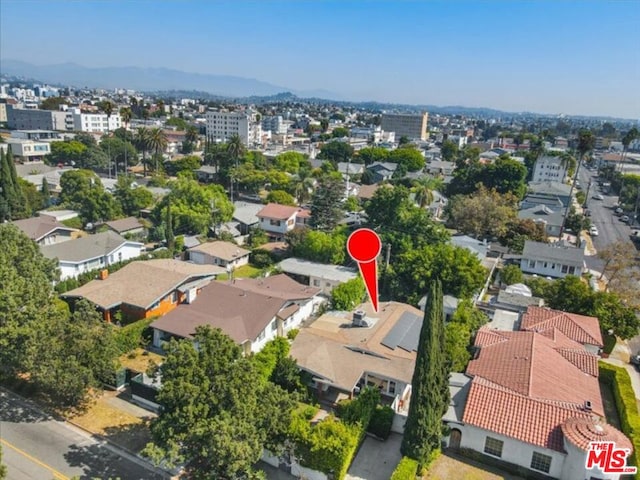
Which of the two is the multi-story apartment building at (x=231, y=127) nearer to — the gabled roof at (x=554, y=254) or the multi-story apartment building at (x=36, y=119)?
the multi-story apartment building at (x=36, y=119)

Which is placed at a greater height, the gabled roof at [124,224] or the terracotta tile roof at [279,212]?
the terracotta tile roof at [279,212]

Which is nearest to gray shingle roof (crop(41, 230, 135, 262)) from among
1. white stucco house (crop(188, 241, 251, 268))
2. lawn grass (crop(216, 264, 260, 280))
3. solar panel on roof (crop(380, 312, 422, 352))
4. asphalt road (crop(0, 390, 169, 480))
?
white stucco house (crop(188, 241, 251, 268))

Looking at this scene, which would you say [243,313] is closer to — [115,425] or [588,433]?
[115,425]

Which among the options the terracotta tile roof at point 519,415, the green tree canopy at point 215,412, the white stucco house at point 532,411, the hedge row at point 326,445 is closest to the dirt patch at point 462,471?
the white stucco house at point 532,411

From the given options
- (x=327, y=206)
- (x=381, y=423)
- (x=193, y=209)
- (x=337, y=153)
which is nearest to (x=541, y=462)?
(x=381, y=423)

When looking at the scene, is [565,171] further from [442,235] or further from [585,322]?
[585,322]

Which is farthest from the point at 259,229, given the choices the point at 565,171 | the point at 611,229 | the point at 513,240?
the point at 565,171
